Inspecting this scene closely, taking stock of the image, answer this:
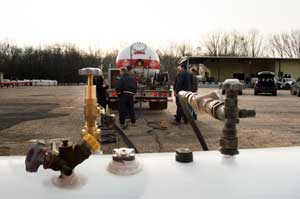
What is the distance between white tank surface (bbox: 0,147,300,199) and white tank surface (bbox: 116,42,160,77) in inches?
458

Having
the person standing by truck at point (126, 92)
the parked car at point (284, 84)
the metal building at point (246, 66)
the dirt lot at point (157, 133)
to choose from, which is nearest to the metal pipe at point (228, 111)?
the dirt lot at point (157, 133)

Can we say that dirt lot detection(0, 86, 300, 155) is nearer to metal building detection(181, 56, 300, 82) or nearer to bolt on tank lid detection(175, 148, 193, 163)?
bolt on tank lid detection(175, 148, 193, 163)

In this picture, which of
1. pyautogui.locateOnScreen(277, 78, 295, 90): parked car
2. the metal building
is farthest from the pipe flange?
the metal building

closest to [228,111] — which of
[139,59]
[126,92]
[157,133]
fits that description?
[157,133]

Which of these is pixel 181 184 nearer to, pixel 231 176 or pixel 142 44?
pixel 231 176

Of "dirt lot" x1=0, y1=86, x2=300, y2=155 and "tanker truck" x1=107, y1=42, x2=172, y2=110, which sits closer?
"dirt lot" x1=0, y1=86, x2=300, y2=155

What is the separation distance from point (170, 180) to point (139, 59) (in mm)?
11856

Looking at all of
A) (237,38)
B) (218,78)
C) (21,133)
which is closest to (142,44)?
(21,133)

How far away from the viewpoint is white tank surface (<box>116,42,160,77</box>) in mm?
12836

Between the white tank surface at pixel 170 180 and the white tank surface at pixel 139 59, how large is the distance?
1164 centimetres

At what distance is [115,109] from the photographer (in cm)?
1195

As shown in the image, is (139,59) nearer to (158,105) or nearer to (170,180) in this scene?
(158,105)

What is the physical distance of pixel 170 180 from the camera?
1119mm

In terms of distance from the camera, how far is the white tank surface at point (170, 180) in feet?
3.47
